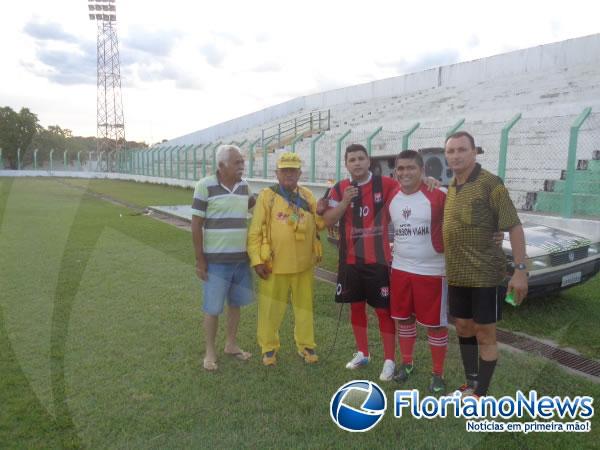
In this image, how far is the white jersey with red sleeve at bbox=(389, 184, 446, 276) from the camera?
320cm

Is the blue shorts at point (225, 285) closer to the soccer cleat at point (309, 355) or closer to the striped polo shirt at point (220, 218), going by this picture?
the striped polo shirt at point (220, 218)

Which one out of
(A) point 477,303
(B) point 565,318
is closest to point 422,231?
(A) point 477,303

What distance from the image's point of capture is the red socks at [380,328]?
360 centimetres

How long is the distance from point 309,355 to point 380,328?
2.04 ft

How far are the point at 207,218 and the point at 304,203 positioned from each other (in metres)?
0.77

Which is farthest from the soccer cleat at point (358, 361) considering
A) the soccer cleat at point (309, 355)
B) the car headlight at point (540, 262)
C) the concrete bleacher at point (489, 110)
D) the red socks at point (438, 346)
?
the concrete bleacher at point (489, 110)

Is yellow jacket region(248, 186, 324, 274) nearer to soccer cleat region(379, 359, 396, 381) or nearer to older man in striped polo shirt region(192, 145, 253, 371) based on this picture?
older man in striped polo shirt region(192, 145, 253, 371)

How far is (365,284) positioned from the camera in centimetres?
361

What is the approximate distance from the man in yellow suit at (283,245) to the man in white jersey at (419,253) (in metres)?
0.74

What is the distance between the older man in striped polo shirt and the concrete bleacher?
7160 mm

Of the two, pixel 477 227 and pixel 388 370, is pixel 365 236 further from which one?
pixel 388 370

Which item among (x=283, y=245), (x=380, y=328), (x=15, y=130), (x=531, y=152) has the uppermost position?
(x=15, y=130)

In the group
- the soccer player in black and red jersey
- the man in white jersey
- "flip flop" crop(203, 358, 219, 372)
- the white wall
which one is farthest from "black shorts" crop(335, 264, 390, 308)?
the white wall

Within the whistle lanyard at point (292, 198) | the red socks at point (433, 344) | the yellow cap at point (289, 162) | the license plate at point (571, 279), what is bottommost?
the red socks at point (433, 344)
